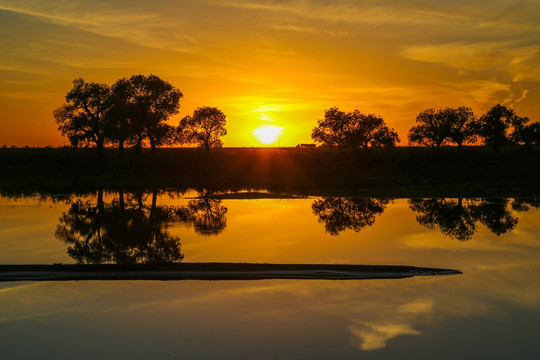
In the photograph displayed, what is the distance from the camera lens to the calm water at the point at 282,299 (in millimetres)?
12398

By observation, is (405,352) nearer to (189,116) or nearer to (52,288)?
(52,288)

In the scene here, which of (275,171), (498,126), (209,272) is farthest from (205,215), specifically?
(498,126)

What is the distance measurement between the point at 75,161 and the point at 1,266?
62.0 metres

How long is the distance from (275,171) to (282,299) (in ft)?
205

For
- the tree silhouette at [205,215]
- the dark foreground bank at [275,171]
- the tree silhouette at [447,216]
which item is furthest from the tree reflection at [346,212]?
the dark foreground bank at [275,171]

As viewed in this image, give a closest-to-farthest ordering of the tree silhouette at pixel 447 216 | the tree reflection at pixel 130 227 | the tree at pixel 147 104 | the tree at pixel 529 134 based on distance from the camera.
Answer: the tree reflection at pixel 130 227, the tree silhouette at pixel 447 216, the tree at pixel 147 104, the tree at pixel 529 134

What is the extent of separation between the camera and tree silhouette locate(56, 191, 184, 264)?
22225mm

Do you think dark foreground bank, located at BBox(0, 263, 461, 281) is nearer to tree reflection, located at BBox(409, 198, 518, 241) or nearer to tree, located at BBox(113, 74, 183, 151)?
tree reflection, located at BBox(409, 198, 518, 241)

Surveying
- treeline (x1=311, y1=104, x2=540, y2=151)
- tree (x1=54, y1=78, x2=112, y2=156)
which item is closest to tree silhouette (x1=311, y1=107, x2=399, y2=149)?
treeline (x1=311, y1=104, x2=540, y2=151)

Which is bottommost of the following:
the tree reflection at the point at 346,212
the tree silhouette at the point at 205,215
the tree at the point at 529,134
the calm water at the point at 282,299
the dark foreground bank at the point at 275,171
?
the calm water at the point at 282,299

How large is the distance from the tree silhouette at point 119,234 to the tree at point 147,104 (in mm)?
46954

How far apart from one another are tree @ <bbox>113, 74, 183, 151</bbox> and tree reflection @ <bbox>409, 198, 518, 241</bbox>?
56932 millimetres

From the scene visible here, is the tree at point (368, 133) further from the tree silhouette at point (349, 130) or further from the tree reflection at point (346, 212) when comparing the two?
the tree reflection at point (346, 212)

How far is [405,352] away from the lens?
11.9 meters
